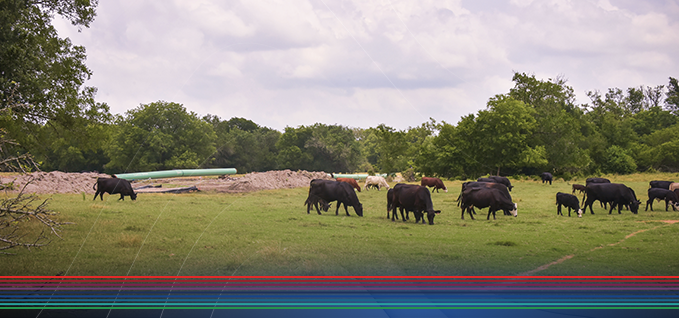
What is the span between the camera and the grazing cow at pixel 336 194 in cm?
1969

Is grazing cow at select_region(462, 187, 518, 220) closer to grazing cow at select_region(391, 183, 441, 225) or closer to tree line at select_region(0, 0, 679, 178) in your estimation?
grazing cow at select_region(391, 183, 441, 225)

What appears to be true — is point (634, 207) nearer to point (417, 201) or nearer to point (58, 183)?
point (417, 201)

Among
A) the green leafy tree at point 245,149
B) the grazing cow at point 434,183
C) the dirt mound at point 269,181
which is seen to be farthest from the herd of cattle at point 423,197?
the green leafy tree at point 245,149

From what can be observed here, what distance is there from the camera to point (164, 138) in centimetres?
4934

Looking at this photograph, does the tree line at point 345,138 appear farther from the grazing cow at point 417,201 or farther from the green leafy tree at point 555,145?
the grazing cow at point 417,201

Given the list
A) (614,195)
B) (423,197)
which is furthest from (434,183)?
(423,197)

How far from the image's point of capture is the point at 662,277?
9.34 metres

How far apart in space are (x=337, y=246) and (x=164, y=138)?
41.7m

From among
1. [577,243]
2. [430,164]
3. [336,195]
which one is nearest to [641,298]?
[577,243]

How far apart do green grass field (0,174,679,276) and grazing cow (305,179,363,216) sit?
0.93 meters

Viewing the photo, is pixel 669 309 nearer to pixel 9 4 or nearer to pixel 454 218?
pixel 454 218

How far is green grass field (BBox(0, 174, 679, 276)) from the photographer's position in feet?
31.5

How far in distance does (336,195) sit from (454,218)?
4.90m

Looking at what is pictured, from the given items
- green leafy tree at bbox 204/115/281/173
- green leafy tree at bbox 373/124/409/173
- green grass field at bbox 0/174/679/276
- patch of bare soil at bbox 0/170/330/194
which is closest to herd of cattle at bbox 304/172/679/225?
green grass field at bbox 0/174/679/276
